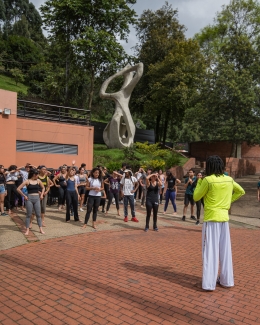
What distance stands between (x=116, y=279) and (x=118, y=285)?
25cm

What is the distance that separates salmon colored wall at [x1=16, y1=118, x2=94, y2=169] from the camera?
16125 mm

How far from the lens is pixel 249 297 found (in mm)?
4746

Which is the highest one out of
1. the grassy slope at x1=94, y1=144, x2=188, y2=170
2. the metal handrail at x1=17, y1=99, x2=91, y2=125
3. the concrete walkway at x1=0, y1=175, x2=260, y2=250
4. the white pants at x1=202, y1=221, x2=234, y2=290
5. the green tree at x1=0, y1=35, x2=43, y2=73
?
the green tree at x1=0, y1=35, x2=43, y2=73

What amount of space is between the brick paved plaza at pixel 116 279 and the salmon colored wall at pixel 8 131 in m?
6.37

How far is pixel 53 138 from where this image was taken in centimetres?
1719

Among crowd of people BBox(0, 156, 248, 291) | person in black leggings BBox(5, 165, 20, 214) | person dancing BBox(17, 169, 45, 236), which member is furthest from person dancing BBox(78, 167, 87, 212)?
person dancing BBox(17, 169, 45, 236)

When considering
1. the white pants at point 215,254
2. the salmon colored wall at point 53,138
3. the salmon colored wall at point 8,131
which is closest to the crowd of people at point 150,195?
the white pants at point 215,254

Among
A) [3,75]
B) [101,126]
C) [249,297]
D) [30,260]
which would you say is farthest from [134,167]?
[3,75]

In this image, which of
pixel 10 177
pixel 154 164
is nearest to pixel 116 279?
pixel 10 177

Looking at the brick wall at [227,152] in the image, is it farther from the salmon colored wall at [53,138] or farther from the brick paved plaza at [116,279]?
the brick paved plaza at [116,279]

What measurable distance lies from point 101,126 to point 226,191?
21.9 m

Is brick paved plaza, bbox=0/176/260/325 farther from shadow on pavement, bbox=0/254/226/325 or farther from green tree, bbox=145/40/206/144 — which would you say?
green tree, bbox=145/40/206/144

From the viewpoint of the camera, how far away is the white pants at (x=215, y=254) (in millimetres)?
4809

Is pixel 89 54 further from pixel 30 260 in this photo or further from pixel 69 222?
pixel 30 260
